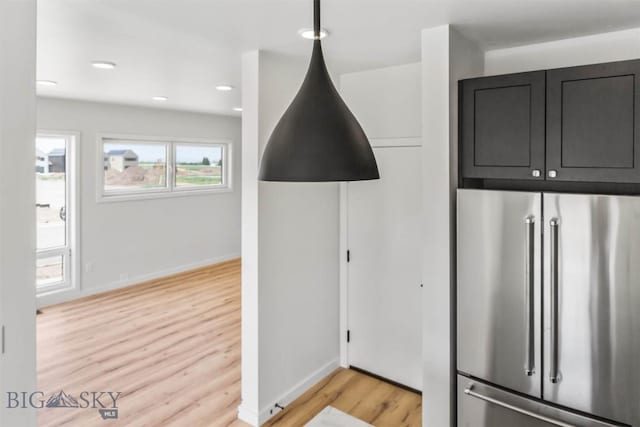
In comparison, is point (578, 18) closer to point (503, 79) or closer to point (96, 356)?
point (503, 79)

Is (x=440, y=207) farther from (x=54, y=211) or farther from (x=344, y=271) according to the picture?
(x=54, y=211)

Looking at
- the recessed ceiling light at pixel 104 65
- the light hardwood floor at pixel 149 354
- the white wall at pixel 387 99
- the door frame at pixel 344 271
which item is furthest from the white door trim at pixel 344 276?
the recessed ceiling light at pixel 104 65

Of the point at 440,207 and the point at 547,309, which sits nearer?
the point at 547,309

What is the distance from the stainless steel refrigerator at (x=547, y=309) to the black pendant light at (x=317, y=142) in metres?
1.22

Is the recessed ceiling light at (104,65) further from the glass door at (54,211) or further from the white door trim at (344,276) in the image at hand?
the glass door at (54,211)

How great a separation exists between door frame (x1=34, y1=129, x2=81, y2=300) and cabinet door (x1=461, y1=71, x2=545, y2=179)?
4.84 metres

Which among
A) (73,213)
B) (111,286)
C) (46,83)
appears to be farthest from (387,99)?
(111,286)

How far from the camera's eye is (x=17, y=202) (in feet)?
4.61

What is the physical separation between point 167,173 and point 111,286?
6.07 ft

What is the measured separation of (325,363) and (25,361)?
2.41 metres

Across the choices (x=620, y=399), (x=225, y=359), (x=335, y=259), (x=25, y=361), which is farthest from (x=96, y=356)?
(x=620, y=399)

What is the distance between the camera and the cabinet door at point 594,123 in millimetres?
1915

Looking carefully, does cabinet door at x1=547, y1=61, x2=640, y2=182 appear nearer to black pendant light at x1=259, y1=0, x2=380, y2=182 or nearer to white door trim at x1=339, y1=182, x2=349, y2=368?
black pendant light at x1=259, y1=0, x2=380, y2=182

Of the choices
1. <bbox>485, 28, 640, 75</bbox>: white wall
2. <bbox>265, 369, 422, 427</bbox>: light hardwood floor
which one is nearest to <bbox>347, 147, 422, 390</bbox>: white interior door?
<bbox>265, 369, 422, 427</bbox>: light hardwood floor
